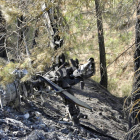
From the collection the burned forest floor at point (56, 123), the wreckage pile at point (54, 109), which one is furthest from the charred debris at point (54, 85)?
the burned forest floor at point (56, 123)

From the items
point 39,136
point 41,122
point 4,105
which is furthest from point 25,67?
point 39,136

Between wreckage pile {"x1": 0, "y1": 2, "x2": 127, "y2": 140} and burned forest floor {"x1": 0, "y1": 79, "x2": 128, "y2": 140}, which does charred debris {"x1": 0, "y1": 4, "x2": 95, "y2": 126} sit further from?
burned forest floor {"x1": 0, "y1": 79, "x2": 128, "y2": 140}

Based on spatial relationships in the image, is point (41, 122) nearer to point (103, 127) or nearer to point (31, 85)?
→ point (31, 85)

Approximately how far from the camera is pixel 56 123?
20.5ft

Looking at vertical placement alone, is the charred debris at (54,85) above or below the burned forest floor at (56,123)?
above

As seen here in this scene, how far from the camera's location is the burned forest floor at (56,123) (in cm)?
510

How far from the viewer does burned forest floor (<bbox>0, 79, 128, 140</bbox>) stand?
201 inches

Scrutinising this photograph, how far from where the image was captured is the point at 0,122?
209 inches

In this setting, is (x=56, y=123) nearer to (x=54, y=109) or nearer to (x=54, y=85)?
(x=54, y=85)

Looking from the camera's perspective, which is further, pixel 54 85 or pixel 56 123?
pixel 56 123

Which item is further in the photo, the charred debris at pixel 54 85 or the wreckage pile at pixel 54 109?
the charred debris at pixel 54 85

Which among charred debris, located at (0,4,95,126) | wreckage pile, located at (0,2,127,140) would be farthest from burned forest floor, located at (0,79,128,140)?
charred debris, located at (0,4,95,126)

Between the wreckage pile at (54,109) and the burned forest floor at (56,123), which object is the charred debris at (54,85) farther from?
the burned forest floor at (56,123)

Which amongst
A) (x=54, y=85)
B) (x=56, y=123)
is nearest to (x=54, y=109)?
(x=56, y=123)
